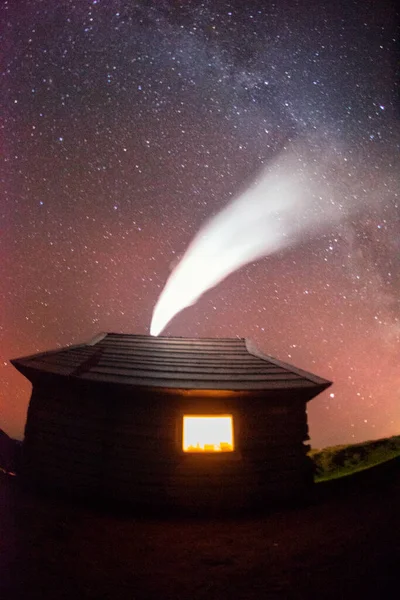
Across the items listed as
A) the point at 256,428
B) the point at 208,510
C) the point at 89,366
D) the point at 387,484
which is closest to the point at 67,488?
the point at 89,366

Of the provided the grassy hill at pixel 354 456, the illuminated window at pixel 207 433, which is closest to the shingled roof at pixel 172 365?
the illuminated window at pixel 207 433

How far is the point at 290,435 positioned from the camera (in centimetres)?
727

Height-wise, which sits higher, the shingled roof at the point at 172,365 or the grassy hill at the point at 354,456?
the shingled roof at the point at 172,365

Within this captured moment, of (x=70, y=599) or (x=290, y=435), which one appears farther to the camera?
(x=290, y=435)

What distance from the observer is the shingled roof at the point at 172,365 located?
23.1 feet

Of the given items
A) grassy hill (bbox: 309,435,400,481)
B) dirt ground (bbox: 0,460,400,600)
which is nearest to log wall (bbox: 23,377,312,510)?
dirt ground (bbox: 0,460,400,600)

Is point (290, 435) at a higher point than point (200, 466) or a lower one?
higher

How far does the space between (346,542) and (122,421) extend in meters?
4.61

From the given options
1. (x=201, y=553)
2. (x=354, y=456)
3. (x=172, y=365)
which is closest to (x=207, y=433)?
(x=172, y=365)

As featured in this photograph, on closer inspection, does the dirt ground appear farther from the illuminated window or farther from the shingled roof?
the shingled roof

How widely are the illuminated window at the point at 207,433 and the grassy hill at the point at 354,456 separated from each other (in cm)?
903

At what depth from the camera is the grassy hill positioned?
1428cm

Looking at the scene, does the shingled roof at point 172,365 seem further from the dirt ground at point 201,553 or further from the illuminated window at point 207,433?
the dirt ground at point 201,553

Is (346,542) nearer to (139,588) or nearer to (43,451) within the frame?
(139,588)
